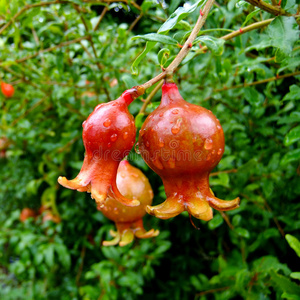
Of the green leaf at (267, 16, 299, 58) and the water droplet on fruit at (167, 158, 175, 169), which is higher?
the green leaf at (267, 16, 299, 58)

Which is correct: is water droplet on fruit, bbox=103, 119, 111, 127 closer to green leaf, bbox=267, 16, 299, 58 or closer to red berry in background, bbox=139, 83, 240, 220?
red berry in background, bbox=139, 83, 240, 220

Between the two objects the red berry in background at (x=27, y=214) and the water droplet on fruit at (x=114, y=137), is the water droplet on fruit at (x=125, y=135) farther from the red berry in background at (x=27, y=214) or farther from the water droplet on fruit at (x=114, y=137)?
the red berry in background at (x=27, y=214)

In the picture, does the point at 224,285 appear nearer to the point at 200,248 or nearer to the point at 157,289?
the point at 200,248

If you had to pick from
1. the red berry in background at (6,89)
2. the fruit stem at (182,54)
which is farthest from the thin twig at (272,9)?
the red berry in background at (6,89)

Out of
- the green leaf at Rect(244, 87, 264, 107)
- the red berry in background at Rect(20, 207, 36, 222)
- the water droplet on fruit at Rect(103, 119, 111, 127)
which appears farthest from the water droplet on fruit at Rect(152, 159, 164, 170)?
the red berry in background at Rect(20, 207, 36, 222)

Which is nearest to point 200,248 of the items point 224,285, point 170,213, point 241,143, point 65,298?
point 224,285

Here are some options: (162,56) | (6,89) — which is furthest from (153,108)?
(6,89)
